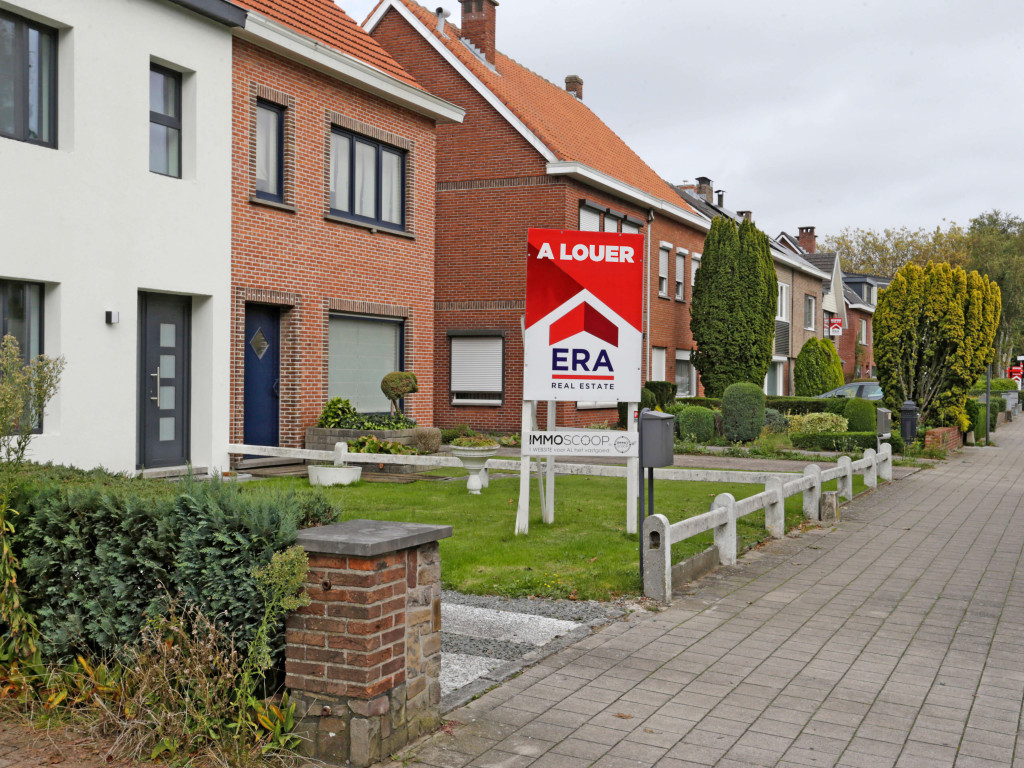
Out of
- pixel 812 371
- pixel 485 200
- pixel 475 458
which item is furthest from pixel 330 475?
pixel 812 371

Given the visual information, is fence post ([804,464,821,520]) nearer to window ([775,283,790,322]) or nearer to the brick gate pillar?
the brick gate pillar

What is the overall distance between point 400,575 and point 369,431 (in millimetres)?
11106

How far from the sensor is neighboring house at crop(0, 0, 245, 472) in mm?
11430

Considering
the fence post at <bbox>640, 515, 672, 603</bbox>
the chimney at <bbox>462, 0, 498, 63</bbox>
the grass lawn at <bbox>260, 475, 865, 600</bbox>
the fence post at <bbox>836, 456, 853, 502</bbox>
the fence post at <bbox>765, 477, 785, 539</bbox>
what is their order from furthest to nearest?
1. the chimney at <bbox>462, 0, 498, 63</bbox>
2. the fence post at <bbox>836, 456, 853, 502</bbox>
3. the fence post at <bbox>765, 477, 785, 539</bbox>
4. the grass lawn at <bbox>260, 475, 865, 600</bbox>
5. the fence post at <bbox>640, 515, 672, 603</bbox>

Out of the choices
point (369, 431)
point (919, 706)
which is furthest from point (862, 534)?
point (369, 431)

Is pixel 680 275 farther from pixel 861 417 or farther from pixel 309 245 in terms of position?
pixel 309 245

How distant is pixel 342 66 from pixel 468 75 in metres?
9.22

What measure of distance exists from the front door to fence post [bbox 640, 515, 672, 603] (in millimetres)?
7907

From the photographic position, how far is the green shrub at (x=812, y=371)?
40.5 m

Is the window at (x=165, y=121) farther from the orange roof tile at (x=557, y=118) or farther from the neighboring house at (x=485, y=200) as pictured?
the orange roof tile at (x=557, y=118)

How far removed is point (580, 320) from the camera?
987 cm

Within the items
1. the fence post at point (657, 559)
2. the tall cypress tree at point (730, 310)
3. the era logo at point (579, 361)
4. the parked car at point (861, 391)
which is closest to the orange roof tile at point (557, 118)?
the tall cypress tree at point (730, 310)

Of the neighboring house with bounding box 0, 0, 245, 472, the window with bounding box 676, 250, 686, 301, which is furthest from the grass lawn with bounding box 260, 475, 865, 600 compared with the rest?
the window with bounding box 676, 250, 686, 301

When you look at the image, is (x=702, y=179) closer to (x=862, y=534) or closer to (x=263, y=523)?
(x=862, y=534)
